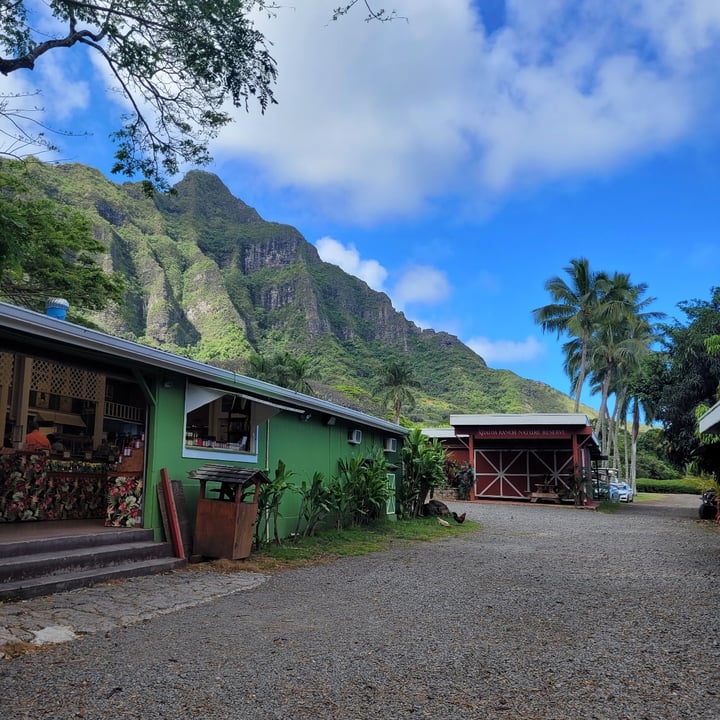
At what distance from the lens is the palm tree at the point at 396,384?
4806 cm

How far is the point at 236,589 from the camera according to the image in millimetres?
6055

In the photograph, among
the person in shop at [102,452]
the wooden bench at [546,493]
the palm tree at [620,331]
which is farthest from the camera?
the palm tree at [620,331]

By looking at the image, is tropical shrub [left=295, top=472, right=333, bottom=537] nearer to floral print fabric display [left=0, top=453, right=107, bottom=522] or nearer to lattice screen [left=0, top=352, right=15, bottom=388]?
floral print fabric display [left=0, top=453, right=107, bottom=522]

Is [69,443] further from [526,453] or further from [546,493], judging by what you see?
[526,453]

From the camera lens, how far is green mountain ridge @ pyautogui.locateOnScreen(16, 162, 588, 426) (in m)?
63.7

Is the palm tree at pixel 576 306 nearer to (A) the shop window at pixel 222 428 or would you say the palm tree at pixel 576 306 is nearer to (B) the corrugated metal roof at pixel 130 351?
(B) the corrugated metal roof at pixel 130 351

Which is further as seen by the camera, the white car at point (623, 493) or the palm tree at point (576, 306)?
the palm tree at point (576, 306)

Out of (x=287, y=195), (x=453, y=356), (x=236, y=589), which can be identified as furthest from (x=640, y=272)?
(x=453, y=356)

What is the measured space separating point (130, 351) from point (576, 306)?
2824 cm

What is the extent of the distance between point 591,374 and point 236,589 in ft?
120

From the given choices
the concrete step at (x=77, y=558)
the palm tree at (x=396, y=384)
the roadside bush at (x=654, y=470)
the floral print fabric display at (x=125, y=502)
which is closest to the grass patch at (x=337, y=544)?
the concrete step at (x=77, y=558)

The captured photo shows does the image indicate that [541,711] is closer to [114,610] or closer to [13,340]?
[114,610]

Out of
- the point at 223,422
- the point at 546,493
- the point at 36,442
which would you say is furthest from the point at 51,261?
the point at 546,493

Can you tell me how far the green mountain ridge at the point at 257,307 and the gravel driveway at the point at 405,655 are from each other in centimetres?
4175
